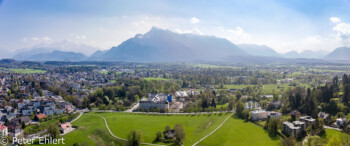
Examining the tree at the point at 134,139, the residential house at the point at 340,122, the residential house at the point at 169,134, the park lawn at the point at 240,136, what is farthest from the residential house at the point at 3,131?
the residential house at the point at 340,122

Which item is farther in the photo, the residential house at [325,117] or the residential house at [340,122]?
the residential house at [325,117]

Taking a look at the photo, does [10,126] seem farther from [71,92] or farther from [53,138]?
[71,92]

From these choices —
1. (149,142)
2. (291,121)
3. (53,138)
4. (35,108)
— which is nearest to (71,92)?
(35,108)

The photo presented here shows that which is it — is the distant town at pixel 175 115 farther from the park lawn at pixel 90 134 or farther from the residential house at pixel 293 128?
the park lawn at pixel 90 134

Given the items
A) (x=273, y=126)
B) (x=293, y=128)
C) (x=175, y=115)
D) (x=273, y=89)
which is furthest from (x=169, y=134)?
(x=273, y=89)

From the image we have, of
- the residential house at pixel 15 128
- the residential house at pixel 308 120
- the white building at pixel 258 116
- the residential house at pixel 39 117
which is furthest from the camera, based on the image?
the residential house at pixel 39 117

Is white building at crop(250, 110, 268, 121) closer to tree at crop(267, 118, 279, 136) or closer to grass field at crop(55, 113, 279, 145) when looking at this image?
grass field at crop(55, 113, 279, 145)
